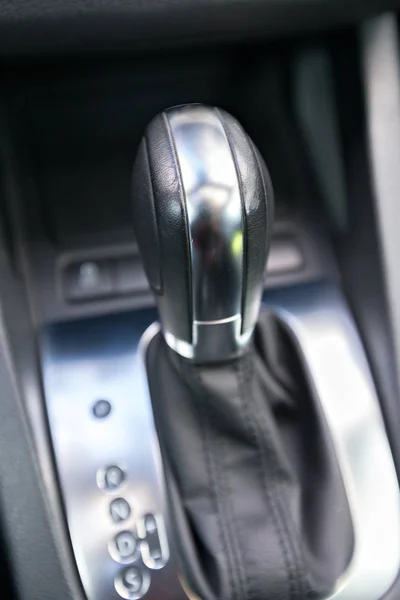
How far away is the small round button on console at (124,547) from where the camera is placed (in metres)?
0.49

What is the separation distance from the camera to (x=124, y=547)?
1.61ft

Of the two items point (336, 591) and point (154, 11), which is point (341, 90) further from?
point (336, 591)

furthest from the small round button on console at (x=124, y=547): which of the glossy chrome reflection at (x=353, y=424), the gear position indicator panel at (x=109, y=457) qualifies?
the glossy chrome reflection at (x=353, y=424)

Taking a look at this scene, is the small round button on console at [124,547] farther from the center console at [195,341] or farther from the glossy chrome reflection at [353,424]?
the glossy chrome reflection at [353,424]

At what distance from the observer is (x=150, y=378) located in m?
0.55

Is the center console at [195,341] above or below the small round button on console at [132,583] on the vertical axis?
above

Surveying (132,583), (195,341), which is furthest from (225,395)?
(132,583)

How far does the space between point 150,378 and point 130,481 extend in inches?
3.6

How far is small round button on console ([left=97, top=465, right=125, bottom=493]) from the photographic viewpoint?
1.67 feet

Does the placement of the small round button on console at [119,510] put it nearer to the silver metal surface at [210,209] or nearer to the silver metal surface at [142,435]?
the silver metal surface at [142,435]

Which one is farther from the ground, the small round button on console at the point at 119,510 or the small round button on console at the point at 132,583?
the small round button on console at the point at 119,510

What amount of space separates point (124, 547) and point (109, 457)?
73 millimetres

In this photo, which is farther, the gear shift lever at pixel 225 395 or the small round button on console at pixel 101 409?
the small round button on console at pixel 101 409

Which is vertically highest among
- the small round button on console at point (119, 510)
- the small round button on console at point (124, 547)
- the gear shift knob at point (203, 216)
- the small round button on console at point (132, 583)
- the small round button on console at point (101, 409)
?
the gear shift knob at point (203, 216)
